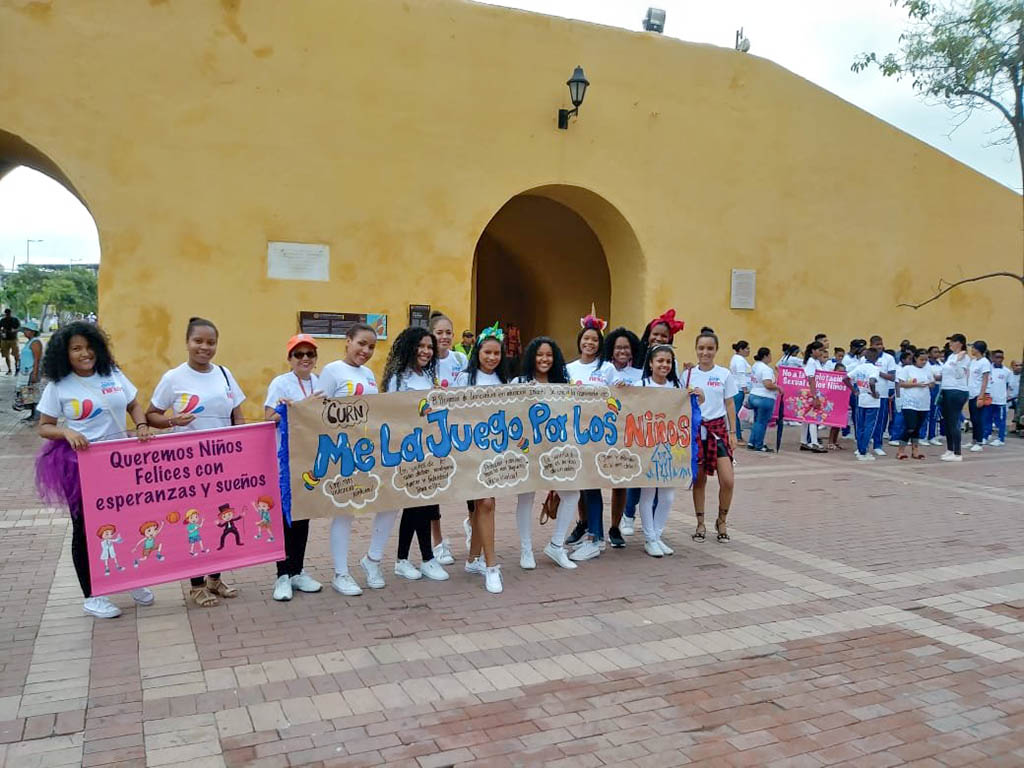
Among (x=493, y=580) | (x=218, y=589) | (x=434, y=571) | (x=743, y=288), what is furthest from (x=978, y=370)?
(x=218, y=589)

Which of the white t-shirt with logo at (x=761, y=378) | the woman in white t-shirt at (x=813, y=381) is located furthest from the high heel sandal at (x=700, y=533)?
the woman in white t-shirt at (x=813, y=381)

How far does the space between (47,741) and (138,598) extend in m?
1.78

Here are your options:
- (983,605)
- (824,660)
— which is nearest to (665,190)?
(983,605)

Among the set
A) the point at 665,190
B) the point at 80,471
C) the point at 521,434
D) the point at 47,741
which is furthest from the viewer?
the point at 665,190

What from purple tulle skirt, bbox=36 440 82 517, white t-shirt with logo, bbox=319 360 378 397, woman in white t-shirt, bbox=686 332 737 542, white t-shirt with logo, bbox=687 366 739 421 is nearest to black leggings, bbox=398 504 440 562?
white t-shirt with logo, bbox=319 360 378 397

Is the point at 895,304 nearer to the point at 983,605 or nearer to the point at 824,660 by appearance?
the point at 983,605

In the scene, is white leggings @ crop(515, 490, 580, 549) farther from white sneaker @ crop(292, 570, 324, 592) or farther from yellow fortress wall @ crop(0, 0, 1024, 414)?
yellow fortress wall @ crop(0, 0, 1024, 414)

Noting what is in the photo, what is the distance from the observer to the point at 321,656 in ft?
14.2

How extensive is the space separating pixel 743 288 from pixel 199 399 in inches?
473

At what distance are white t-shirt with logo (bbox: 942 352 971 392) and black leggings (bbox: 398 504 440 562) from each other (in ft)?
32.1

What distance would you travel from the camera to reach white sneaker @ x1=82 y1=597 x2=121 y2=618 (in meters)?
4.83

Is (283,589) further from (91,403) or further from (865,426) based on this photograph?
(865,426)

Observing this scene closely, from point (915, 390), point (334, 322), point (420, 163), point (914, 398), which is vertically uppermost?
point (420, 163)

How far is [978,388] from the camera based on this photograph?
1367 centimetres
